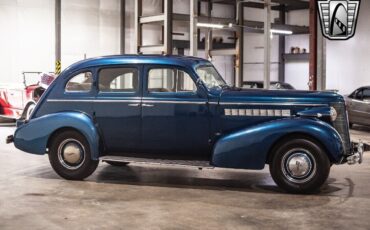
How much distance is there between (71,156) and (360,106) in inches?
401

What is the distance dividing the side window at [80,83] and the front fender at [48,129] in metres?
0.39

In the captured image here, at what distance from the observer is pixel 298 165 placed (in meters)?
7.07

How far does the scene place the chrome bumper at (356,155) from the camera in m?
7.10

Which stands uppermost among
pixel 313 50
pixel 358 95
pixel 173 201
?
pixel 313 50

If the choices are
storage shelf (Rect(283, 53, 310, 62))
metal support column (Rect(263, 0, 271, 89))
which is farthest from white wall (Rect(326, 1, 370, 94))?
metal support column (Rect(263, 0, 271, 89))

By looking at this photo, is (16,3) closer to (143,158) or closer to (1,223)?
(143,158)

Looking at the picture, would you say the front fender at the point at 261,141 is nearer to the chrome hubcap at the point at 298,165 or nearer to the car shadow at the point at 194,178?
the chrome hubcap at the point at 298,165

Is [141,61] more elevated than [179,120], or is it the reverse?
[141,61]

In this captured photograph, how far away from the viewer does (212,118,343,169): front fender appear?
6949 mm

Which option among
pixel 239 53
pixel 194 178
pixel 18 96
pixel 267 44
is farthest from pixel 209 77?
pixel 239 53

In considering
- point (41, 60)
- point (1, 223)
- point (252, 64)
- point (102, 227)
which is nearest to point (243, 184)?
point (102, 227)

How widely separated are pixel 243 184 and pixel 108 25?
1444 cm

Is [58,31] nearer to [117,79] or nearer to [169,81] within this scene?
[117,79]

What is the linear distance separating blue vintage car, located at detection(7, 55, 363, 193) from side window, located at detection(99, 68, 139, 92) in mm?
14
